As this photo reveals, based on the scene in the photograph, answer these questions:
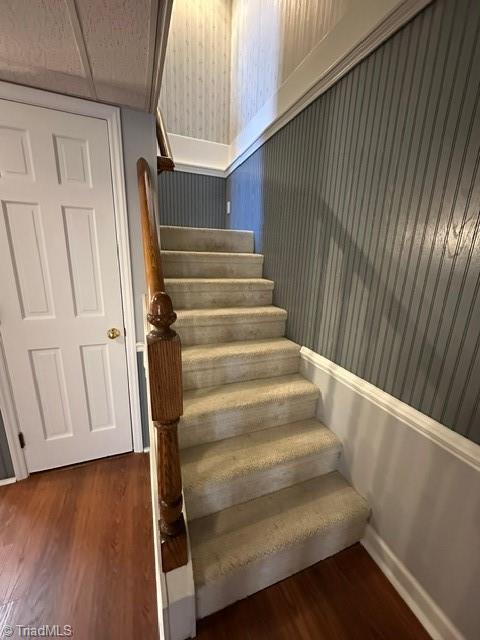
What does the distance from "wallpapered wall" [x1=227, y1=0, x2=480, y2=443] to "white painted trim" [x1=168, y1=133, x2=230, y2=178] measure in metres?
1.54

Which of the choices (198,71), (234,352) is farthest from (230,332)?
(198,71)

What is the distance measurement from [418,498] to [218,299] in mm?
1506

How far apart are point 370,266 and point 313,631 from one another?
150 centimetres

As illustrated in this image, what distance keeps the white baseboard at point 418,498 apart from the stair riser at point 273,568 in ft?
0.50

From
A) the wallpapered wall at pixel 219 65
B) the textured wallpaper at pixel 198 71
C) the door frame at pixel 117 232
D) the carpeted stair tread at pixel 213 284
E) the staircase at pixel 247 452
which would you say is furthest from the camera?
the textured wallpaper at pixel 198 71

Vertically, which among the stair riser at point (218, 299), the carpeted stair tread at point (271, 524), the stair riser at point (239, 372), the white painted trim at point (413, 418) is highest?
the stair riser at point (218, 299)

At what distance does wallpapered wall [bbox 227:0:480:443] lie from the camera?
89 cm

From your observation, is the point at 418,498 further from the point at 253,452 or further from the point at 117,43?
the point at 117,43

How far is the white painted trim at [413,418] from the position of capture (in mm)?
914

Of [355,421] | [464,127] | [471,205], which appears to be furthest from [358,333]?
[464,127]

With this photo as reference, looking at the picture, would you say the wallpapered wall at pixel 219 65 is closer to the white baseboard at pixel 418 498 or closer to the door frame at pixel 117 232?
the door frame at pixel 117 232

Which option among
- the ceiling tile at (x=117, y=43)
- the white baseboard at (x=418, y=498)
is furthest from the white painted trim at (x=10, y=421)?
the white baseboard at (x=418, y=498)

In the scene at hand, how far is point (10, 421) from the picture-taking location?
1.62 meters

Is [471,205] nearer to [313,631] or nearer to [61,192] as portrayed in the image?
[313,631]
